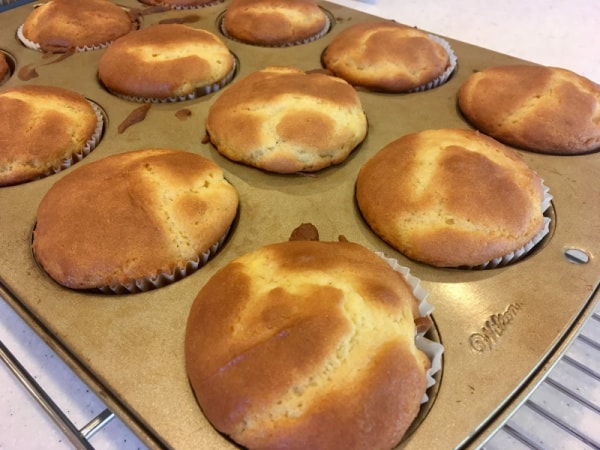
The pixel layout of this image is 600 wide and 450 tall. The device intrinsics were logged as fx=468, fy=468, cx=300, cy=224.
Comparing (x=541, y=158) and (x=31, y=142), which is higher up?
(x=541, y=158)

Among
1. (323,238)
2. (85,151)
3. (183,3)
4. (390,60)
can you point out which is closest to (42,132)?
(85,151)

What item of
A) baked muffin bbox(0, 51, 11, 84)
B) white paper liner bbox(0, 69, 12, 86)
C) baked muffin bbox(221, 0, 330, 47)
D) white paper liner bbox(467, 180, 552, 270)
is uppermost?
baked muffin bbox(221, 0, 330, 47)

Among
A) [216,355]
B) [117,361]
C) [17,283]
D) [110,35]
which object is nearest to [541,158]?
[216,355]

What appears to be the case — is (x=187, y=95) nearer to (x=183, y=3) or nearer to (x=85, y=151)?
(x=85, y=151)

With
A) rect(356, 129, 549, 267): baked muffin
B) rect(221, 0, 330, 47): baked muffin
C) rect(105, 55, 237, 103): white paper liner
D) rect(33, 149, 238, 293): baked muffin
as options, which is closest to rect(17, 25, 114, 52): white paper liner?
rect(105, 55, 237, 103): white paper liner

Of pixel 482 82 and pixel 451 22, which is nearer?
pixel 482 82

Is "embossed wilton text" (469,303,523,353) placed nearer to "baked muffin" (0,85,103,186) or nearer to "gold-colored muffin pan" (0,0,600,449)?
"gold-colored muffin pan" (0,0,600,449)

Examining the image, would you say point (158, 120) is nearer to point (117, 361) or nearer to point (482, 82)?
point (117, 361)

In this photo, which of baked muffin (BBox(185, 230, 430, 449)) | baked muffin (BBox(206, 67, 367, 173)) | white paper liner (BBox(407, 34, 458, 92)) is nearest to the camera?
baked muffin (BBox(185, 230, 430, 449))
